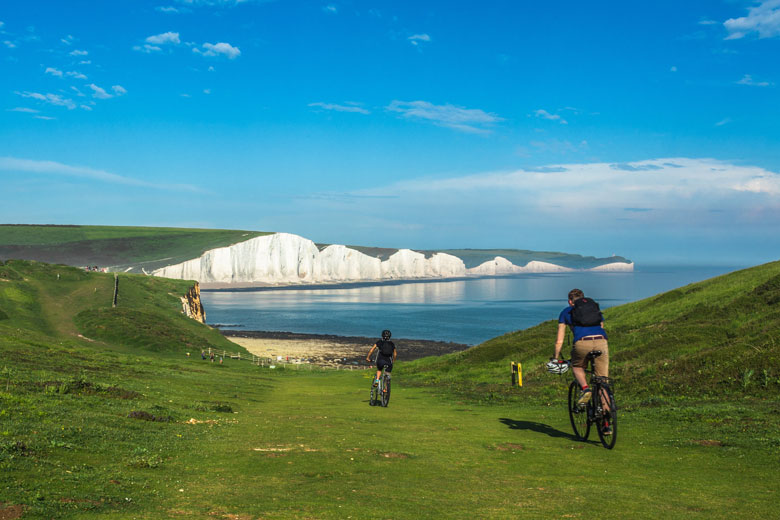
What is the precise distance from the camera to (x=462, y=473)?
9.24 meters

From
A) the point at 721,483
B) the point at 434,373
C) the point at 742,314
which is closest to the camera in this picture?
the point at 721,483

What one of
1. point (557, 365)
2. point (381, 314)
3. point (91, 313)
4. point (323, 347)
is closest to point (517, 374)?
point (557, 365)

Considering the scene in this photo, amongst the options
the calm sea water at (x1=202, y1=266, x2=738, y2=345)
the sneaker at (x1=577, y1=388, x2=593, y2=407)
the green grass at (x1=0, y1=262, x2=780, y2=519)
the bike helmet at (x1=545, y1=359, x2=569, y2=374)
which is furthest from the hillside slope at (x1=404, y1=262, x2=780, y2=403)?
the calm sea water at (x1=202, y1=266, x2=738, y2=345)

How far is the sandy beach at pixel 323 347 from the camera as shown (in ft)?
241

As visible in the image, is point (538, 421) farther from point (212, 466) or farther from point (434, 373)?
point (434, 373)

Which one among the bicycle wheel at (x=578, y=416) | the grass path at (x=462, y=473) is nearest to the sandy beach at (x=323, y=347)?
the grass path at (x=462, y=473)

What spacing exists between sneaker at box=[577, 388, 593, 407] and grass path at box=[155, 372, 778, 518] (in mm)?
930

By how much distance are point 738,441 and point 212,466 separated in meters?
10.3

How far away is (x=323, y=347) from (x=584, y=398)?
76.3 metres

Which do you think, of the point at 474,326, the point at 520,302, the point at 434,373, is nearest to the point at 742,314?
the point at 434,373

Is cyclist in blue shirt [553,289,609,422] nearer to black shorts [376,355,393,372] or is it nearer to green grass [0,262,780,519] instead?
green grass [0,262,780,519]

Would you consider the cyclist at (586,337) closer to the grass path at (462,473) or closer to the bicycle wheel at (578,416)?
the bicycle wheel at (578,416)

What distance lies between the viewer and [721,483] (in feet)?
27.8

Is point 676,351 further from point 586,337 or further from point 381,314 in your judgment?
point 381,314
